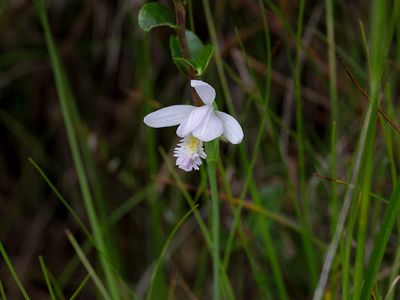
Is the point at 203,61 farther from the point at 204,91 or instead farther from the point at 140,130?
the point at 140,130

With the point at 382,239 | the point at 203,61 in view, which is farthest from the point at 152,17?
the point at 382,239

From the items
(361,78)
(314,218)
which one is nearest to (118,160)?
(314,218)

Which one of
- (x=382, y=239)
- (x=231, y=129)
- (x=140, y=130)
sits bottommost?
(x=140, y=130)

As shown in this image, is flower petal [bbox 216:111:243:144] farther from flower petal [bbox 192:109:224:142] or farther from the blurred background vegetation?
the blurred background vegetation

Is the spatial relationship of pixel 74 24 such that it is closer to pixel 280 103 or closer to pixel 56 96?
pixel 56 96

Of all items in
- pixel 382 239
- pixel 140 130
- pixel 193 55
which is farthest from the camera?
pixel 140 130

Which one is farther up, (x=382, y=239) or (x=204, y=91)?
(x=204, y=91)
